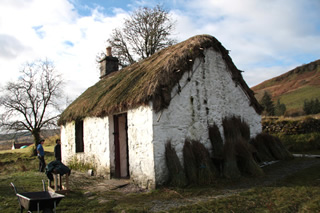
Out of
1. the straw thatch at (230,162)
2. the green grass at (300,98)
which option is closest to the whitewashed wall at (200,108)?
the straw thatch at (230,162)

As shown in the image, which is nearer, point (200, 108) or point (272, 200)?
point (272, 200)

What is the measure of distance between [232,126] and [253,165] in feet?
5.29

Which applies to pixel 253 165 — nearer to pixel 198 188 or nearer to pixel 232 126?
pixel 232 126

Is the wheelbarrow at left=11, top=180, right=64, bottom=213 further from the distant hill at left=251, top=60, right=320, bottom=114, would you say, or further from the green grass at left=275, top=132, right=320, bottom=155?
the distant hill at left=251, top=60, right=320, bottom=114

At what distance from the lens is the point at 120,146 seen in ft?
27.2

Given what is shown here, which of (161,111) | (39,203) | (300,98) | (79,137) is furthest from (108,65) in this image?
(300,98)

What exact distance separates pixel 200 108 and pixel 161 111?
170 centimetres

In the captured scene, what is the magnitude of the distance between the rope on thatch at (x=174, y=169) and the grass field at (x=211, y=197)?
9.3 inches

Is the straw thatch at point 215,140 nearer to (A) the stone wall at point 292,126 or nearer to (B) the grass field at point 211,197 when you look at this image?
(B) the grass field at point 211,197

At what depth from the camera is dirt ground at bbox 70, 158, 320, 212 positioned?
5090 mm

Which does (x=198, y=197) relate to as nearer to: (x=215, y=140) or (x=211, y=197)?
(x=211, y=197)

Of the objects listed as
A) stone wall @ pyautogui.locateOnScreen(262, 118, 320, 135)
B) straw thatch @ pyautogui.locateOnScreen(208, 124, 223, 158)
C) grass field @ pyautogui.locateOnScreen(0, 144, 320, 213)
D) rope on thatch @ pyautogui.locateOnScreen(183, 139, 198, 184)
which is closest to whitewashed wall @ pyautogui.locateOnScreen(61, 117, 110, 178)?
grass field @ pyautogui.locateOnScreen(0, 144, 320, 213)

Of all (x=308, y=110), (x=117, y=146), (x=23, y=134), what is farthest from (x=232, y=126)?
(x=23, y=134)

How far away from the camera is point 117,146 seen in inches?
324
